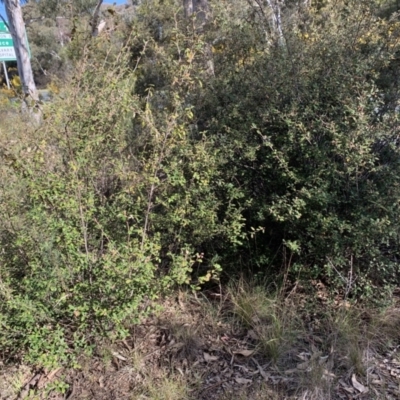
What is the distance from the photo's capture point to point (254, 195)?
119 inches

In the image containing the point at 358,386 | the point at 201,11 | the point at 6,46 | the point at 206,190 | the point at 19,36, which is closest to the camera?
the point at 358,386

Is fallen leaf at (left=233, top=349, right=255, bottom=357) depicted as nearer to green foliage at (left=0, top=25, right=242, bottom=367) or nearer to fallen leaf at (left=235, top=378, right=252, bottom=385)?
fallen leaf at (left=235, top=378, right=252, bottom=385)

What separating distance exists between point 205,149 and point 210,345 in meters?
1.43

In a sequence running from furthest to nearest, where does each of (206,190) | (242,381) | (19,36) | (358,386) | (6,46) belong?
(6,46) < (19,36) < (206,190) < (242,381) < (358,386)

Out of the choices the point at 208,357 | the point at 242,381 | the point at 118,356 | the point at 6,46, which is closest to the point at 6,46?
the point at 6,46

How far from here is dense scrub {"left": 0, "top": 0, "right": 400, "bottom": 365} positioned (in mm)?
2197

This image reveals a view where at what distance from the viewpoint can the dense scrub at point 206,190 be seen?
220cm

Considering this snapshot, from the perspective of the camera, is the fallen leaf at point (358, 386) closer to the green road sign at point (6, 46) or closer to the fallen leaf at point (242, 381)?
the fallen leaf at point (242, 381)

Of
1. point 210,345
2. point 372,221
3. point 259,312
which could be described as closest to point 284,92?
point 372,221

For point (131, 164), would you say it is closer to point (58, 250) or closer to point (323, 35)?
point (58, 250)

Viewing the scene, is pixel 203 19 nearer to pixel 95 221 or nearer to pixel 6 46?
pixel 95 221

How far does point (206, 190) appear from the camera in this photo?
278cm

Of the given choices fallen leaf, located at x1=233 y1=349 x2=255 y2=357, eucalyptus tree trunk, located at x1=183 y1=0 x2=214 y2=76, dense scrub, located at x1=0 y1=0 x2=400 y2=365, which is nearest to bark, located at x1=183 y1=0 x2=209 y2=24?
eucalyptus tree trunk, located at x1=183 y1=0 x2=214 y2=76

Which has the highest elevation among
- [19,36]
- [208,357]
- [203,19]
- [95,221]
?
[19,36]
